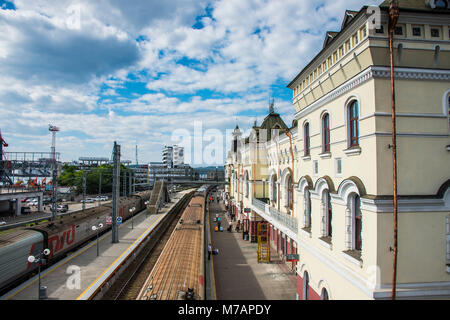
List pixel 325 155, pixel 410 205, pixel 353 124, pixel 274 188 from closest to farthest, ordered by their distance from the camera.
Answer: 1. pixel 410 205
2. pixel 353 124
3. pixel 325 155
4. pixel 274 188

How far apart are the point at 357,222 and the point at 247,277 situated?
11556mm

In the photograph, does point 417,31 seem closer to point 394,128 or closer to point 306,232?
point 394,128

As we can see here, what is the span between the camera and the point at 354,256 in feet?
27.2

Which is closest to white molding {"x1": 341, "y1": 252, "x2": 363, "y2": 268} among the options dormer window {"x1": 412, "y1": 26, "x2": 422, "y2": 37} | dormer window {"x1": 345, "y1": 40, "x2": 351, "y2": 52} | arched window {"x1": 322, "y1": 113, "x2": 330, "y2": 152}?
arched window {"x1": 322, "y1": 113, "x2": 330, "y2": 152}

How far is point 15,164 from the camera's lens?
59469mm

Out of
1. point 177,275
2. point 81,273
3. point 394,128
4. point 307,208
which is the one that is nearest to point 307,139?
point 307,208

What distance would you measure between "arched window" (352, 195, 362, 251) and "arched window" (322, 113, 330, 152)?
2485 millimetres

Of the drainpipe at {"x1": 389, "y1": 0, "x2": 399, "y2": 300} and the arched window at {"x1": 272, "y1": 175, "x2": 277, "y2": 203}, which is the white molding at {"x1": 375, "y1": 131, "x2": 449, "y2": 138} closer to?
the drainpipe at {"x1": 389, "y1": 0, "x2": 399, "y2": 300}

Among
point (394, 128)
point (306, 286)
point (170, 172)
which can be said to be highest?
point (394, 128)

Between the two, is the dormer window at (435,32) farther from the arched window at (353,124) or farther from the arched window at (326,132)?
the arched window at (326,132)
